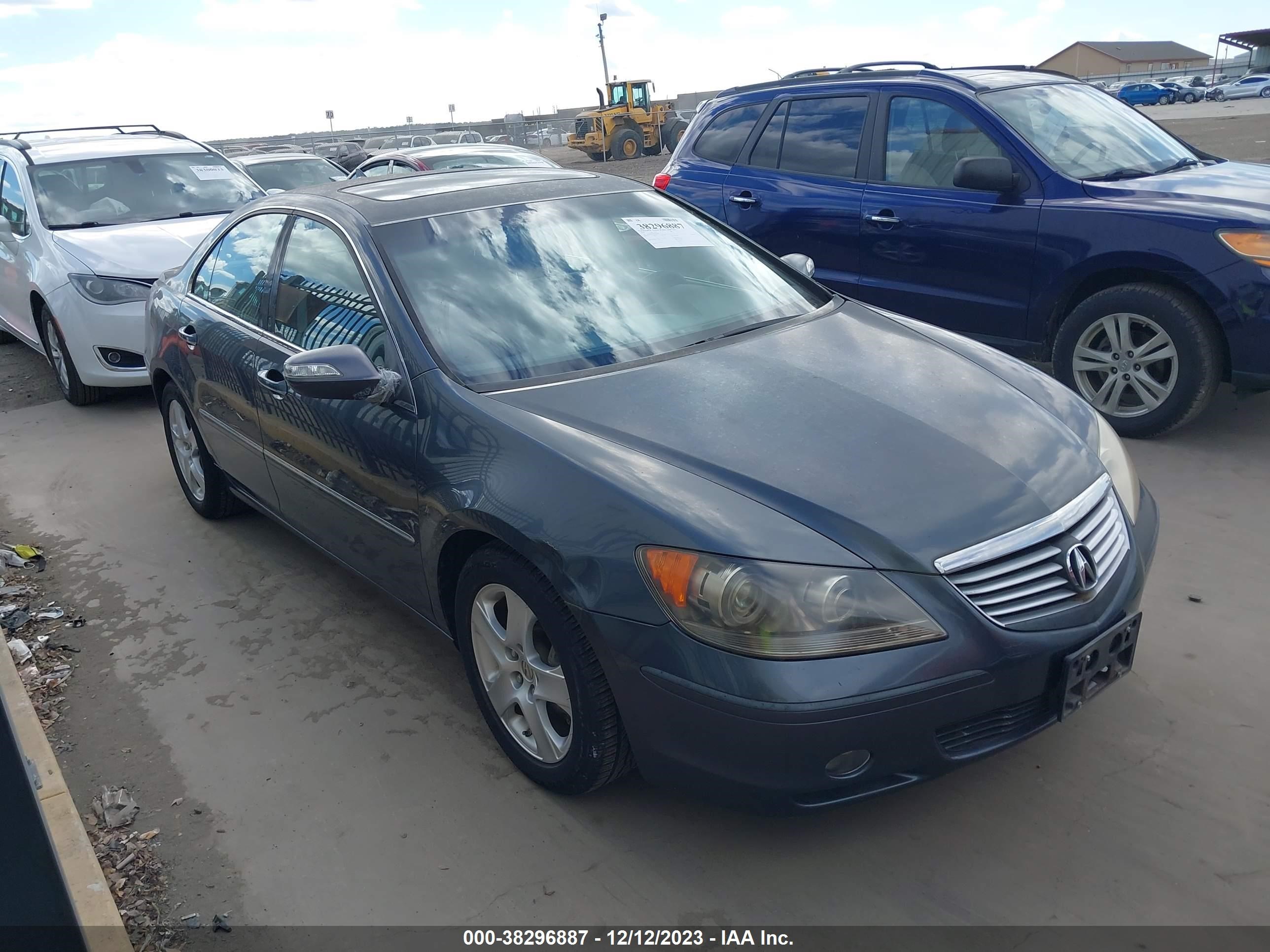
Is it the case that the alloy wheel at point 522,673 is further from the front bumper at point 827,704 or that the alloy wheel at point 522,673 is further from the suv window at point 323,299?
the suv window at point 323,299

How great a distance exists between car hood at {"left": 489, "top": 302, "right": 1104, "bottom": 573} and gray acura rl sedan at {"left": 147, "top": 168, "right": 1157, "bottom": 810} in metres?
0.01

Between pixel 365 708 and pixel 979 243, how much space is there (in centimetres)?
403

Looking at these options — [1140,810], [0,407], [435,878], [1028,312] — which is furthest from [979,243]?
[0,407]

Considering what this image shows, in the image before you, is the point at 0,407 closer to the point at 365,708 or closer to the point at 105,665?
the point at 105,665

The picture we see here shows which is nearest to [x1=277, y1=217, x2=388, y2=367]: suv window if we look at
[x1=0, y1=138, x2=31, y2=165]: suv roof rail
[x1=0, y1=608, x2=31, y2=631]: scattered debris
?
[x1=0, y1=608, x2=31, y2=631]: scattered debris

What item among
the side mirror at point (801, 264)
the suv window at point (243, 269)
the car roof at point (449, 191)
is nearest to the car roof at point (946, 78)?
the side mirror at point (801, 264)

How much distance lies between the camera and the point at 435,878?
103 inches

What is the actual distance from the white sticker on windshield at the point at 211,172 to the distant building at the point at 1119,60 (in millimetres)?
101762

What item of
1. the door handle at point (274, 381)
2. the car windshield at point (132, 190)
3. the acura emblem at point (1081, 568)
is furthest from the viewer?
the car windshield at point (132, 190)

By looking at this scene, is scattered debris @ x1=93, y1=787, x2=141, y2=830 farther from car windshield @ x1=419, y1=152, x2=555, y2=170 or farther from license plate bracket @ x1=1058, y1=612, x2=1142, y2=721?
car windshield @ x1=419, y1=152, x2=555, y2=170

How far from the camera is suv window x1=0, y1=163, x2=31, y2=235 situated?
760 centimetres

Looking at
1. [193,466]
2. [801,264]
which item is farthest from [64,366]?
[801,264]

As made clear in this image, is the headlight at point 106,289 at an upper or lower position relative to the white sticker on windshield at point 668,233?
lower

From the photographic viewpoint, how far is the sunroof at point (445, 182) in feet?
12.3
